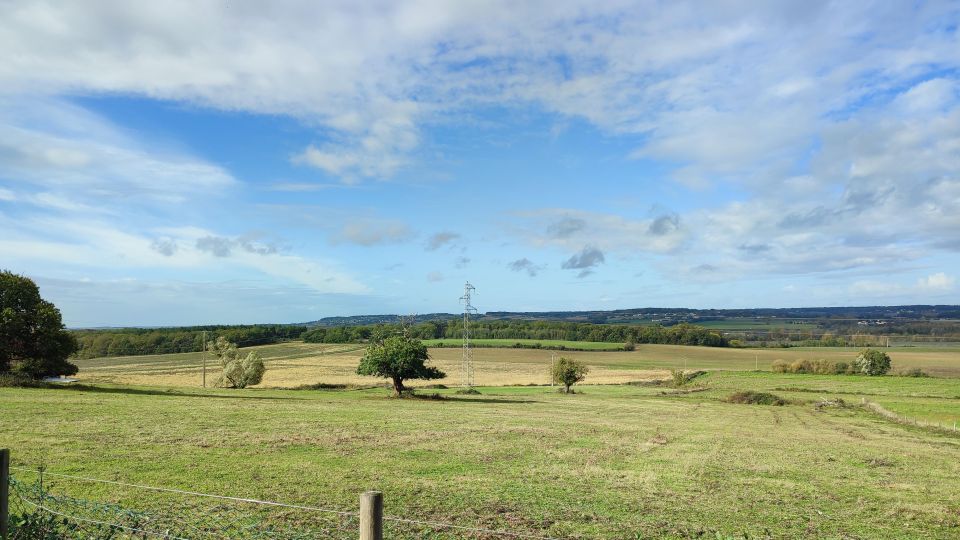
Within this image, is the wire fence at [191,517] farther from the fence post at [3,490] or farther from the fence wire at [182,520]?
the fence post at [3,490]

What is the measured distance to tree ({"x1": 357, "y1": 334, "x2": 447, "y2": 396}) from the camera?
53094 millimetres

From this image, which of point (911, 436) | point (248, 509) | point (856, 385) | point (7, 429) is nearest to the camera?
point (248, 509)

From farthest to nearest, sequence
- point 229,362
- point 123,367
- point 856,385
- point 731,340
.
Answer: point 731,340 → point 123,367 → point 856,385 → point 229,362

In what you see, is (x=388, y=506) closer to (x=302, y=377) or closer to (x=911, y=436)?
(x=911, y=436)

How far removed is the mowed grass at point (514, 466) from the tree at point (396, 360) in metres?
14.8

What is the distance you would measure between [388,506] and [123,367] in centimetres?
11052

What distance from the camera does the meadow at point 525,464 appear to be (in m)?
14.2

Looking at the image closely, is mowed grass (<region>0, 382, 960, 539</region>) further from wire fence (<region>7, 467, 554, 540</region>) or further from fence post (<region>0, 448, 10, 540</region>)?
fence post (<region>0, 448, 10, 540</region>)

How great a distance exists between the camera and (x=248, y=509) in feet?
43.5

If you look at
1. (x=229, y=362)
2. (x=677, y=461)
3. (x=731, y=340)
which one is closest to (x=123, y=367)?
(x=229, y=362)

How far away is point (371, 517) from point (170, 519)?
803 centimetres

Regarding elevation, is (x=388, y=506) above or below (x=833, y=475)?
above

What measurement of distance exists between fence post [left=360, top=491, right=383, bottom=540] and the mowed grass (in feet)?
22.0

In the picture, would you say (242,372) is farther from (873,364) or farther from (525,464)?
(873,364)
